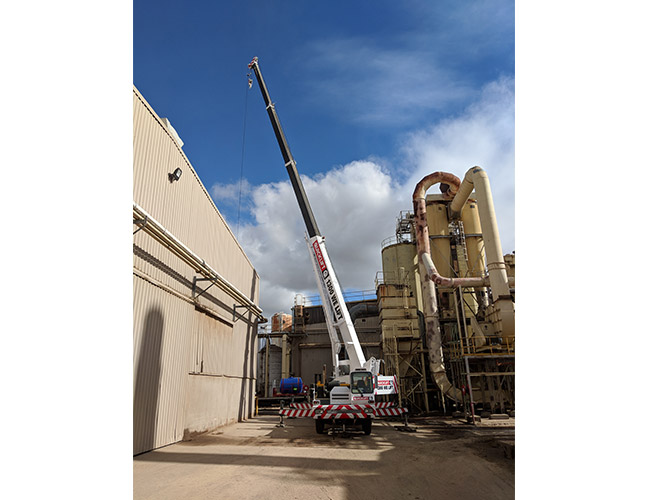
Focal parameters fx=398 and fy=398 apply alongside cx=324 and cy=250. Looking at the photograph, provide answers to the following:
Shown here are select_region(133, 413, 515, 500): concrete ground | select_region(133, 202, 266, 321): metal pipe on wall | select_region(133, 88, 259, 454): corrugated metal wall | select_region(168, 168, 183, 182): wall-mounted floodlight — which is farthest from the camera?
select_region(168, 168, 183, 182): wall-mounted floodlight

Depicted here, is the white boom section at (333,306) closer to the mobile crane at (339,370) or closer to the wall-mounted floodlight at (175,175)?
the mobile crane at (339,370)

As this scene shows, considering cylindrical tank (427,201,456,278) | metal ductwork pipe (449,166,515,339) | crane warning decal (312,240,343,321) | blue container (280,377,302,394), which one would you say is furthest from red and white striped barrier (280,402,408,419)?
blue container (280,377,302,394)

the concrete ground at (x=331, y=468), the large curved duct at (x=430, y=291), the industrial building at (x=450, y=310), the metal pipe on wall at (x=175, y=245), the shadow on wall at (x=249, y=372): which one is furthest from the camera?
the shadow on wall at (x=249, y=372)

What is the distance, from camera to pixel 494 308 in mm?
17641

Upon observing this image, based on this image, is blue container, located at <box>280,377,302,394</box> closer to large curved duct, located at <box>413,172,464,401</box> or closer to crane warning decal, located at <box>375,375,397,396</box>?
large curved duct, located at <box>413,172,464,401</box>

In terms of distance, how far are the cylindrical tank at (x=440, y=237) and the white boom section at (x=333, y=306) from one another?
9806 mm

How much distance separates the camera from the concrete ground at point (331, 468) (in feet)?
22.2

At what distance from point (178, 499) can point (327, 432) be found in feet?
28.9

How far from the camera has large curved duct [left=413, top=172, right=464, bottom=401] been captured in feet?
63.8

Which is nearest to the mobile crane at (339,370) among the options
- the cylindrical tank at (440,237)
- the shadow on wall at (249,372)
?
the shadow on wall at (249,372)

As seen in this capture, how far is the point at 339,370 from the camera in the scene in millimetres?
15086

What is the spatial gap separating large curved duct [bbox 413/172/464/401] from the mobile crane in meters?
5.84
